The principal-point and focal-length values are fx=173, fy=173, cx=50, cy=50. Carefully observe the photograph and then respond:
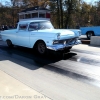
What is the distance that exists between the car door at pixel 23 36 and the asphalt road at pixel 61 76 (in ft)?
6.41

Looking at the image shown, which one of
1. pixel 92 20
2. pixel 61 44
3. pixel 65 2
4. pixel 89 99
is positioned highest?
pixel 65 2

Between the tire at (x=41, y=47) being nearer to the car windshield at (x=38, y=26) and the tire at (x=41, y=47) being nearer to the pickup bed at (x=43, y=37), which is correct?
the pickup bed at (x=43, y=37)

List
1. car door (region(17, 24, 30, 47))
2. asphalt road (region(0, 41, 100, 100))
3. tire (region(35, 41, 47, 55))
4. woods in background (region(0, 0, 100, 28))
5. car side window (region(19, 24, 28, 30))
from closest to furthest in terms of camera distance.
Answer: asphalt road (region(0, 41, 100, 100)) → tire (region(35, 41, 47, 55)) → car door (region(17, 24, 30, 47)) → car side window (region(19, 24, 28, 30)) → woods in background (region(0, 0, 100, 28))

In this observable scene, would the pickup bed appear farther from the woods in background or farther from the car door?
the woods in background

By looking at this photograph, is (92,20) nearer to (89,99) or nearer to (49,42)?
(49,42)

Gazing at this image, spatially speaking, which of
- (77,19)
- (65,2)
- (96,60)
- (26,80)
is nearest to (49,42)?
(96,60)

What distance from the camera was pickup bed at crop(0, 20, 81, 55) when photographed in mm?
7793

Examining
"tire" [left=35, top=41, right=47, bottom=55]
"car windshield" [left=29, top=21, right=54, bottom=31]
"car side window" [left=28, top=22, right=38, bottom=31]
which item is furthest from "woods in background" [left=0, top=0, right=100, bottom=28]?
"tire" [left=35, top=41, right=47, bottom=55]

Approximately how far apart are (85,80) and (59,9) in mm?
32237

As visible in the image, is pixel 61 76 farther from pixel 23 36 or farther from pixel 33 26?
pixel 23 36

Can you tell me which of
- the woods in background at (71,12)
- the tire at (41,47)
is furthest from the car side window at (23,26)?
the woods in background at (71,12)

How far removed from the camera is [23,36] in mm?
9492

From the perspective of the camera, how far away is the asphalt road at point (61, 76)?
4.19 meters

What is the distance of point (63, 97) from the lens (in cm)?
397
